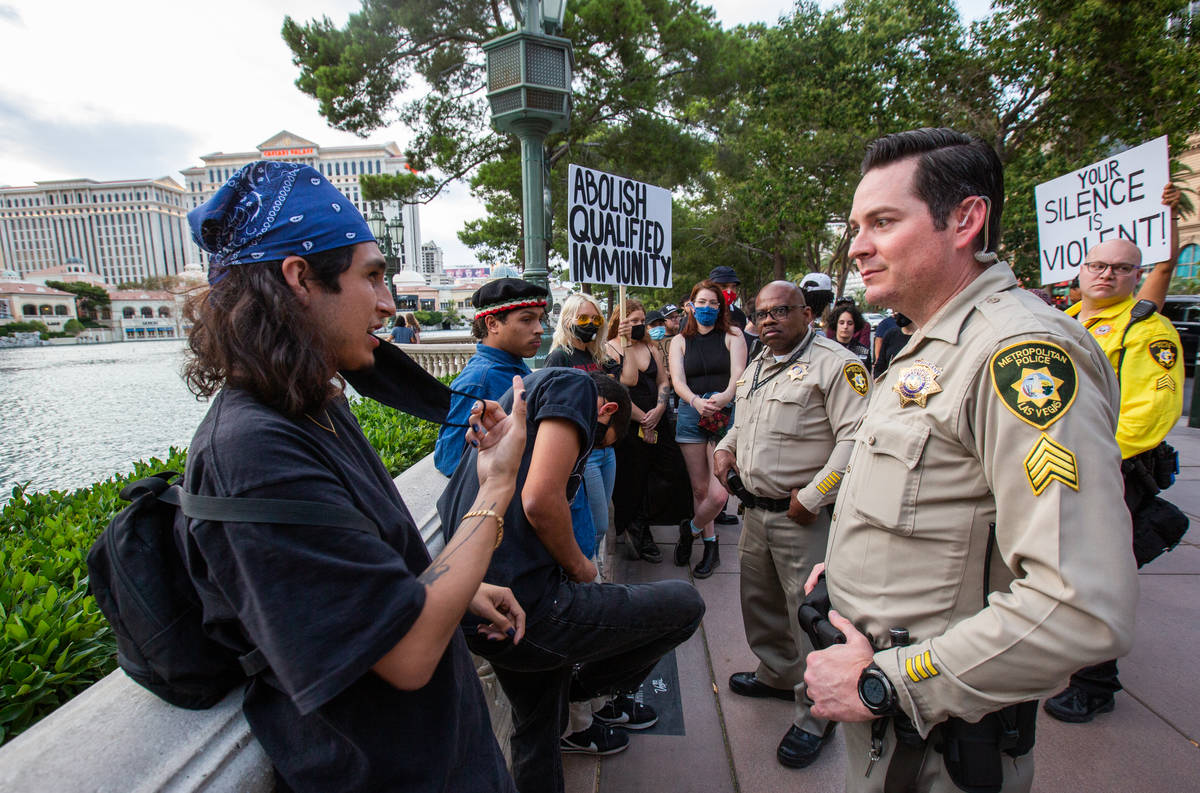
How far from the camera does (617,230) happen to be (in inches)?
198

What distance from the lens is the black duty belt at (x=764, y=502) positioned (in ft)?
9.20

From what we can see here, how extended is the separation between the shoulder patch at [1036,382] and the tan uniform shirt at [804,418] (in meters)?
1.51

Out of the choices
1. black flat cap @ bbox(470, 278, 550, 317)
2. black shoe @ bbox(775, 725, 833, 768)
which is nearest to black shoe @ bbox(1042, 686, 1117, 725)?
black shoe @ bbox(775, 725, 833, 768)

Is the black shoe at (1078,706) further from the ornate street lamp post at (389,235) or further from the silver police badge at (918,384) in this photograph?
the ornate street lamp post at (389,235)

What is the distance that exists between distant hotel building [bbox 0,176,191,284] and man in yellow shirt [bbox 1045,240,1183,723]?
13006 centimetres

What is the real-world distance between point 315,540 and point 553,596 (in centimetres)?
113

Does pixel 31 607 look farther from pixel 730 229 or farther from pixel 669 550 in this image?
pixel 730 229

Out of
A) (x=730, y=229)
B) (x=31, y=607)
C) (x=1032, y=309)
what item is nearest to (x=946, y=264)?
(x=1032, y=309)

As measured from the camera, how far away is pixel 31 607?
1.70m

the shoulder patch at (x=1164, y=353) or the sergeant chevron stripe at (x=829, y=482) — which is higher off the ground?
the shoulder patch at (x=1164, y=353)

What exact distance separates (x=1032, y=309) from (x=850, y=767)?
126cm

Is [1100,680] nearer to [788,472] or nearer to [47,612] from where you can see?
[788,472]

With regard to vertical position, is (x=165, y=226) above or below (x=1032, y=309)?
above

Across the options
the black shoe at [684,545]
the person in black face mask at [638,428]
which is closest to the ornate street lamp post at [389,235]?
the person in black face mask at [638,428]
